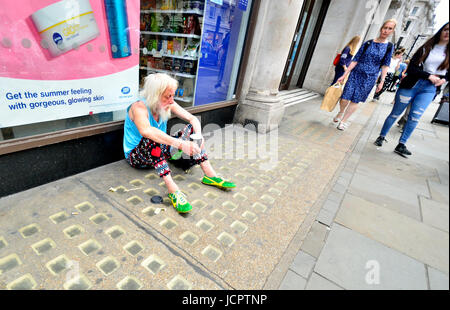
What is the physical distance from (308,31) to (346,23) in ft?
4.20

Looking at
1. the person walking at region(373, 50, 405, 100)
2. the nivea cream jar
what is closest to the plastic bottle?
the nivea cream jar

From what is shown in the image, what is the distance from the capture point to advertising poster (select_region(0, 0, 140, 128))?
1812 millimetres

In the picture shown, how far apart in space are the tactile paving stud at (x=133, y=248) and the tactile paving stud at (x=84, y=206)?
1.94 ft

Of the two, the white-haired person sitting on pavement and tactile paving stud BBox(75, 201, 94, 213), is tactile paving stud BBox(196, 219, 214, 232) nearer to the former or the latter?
the white-haired person sitting on pavement

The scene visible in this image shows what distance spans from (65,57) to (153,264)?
6.42 ft

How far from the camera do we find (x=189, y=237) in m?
1.97

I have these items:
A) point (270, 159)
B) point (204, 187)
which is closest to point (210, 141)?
point (270, 159)

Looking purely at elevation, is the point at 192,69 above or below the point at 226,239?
above

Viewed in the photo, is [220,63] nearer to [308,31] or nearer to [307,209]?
[307,209]

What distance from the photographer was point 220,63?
4.21 m

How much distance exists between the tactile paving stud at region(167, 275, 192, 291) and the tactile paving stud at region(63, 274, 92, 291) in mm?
508

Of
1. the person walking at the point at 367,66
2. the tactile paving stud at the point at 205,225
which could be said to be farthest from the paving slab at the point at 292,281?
the person walking at the point at 367,66

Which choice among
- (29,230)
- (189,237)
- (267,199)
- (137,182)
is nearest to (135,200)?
(137,182)

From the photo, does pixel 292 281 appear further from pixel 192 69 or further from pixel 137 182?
pixel 192 69
